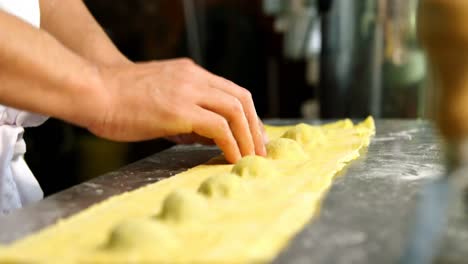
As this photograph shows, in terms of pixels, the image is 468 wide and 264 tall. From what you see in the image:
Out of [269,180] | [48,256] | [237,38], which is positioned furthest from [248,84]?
[48,256]

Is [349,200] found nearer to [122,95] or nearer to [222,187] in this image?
[222,187]

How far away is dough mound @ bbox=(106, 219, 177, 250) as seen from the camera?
569 millimetres

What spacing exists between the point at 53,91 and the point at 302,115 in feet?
6.61

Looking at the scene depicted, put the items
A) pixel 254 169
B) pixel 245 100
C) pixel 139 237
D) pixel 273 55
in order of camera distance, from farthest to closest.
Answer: pixel 273 55, pixel 245 100, pixel 254 169, pixel 139 237

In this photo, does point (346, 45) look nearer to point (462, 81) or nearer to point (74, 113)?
point (74, 113)

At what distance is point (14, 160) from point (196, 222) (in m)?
0.64

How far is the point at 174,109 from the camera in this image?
104cm

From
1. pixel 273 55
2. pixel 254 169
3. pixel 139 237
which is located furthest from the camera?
pixel 273 55

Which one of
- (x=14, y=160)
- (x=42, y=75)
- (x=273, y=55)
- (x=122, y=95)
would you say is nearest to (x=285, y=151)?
(x=122, y=95)

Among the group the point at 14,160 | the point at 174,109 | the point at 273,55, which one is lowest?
the point at 273,55

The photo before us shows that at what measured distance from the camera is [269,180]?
2.79ft

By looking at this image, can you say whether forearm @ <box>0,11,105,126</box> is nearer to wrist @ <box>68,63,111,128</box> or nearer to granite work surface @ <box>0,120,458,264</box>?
wrist @ <box>68,63,111,128</box>

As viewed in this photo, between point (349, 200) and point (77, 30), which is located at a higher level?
point (77, 30)

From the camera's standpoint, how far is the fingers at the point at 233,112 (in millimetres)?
1048
